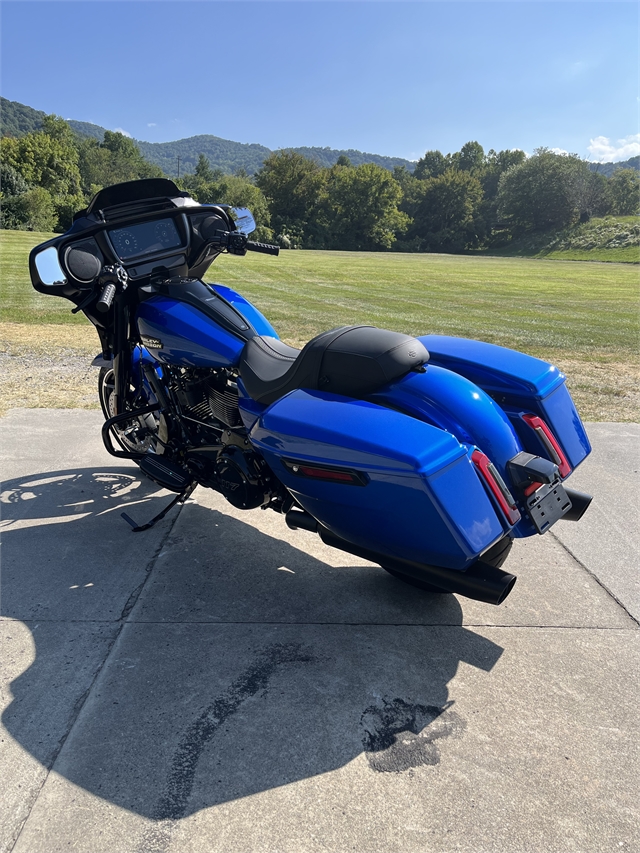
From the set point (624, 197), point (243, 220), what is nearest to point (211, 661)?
point (243, 220)

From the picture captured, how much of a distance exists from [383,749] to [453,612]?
0.87 meters

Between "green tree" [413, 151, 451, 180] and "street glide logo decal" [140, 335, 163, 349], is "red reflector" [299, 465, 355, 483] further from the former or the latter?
"green tree" [413, 151, 451, 180]

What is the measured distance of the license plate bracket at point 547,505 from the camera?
7.20 ft

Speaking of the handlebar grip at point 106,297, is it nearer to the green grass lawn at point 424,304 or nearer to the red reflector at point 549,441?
the red reflector at point 549,441

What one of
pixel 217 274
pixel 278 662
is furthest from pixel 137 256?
pixel 217 274

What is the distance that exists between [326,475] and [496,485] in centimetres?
59

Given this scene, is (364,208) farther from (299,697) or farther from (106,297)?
(299,697)

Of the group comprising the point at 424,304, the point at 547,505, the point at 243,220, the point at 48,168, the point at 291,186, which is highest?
the point at 291,186

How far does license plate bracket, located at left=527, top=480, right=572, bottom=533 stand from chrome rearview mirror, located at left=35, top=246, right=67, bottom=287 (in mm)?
2597

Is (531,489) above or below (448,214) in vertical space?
below

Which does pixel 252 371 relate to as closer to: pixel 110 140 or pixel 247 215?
pixel 247 215

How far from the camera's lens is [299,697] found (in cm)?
216

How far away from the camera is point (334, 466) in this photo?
204cm

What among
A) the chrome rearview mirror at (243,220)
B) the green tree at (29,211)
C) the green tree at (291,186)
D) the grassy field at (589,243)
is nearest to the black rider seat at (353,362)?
the chrome rearview mirror at (243,220)
